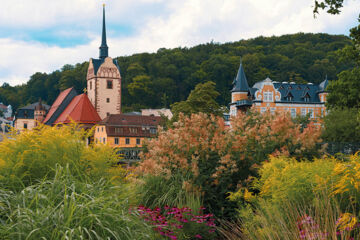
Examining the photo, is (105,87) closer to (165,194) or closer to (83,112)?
(83,112)

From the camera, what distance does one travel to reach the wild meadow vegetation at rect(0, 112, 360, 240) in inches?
163

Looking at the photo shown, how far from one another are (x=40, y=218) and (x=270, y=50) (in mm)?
96030

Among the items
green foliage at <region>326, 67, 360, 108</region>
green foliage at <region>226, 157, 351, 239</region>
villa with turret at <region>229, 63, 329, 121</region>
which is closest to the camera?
green foliage at <region>226, 157, 351, 239</region>

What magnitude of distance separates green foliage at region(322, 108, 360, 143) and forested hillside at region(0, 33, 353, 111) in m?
51.6

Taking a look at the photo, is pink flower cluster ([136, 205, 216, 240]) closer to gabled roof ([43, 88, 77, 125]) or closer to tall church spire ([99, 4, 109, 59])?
gabled roof ([43, 88, 77, 125])

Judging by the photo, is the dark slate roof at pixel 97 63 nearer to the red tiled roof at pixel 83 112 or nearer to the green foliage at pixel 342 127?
the red tiled roof at pixel 83 112

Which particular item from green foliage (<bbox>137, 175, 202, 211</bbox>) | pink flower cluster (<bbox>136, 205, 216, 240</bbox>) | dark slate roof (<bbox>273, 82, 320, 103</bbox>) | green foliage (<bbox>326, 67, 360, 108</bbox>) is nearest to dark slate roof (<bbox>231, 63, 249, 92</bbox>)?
dark slate roof (<bbox>273, 82, 320, 103</bbox>)

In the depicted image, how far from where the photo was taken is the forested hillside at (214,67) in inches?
3366

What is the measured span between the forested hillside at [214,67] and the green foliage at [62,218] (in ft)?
258

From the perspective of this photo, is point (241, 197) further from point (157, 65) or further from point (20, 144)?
point (157, 65)

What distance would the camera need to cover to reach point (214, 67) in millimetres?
91625

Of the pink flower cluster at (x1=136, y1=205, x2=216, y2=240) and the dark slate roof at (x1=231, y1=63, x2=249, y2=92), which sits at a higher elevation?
the dark slate roof at (x1=231, y1=63, x2=249, y2=92)

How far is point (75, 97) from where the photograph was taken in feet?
214

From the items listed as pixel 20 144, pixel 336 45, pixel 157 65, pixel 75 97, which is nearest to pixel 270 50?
pixel 336 45
